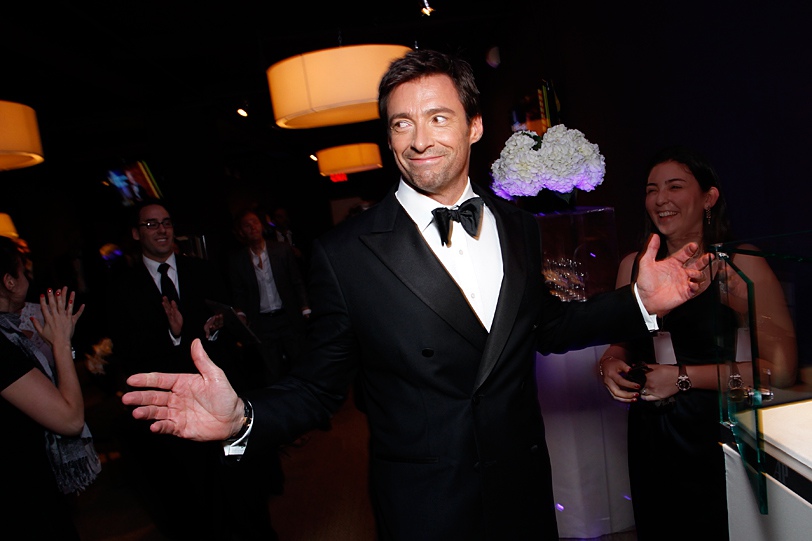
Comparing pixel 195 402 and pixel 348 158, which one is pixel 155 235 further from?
pixel 348 158

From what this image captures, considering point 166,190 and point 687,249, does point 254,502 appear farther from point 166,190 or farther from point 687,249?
point 166,190

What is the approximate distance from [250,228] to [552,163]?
313 cm

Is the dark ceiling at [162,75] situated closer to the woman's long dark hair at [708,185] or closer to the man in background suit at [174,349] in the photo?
the woman's long dark hair at [708,185]

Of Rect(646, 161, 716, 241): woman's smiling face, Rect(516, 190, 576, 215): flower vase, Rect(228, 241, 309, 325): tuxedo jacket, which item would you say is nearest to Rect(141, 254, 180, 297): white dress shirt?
Rect(228, 241, 309, 325): tuxedo jacket

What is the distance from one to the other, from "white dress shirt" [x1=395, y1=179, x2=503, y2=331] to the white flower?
48.8 inches

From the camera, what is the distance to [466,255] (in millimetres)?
1622

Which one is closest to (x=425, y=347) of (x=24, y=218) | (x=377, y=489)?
(x=377, y=489)

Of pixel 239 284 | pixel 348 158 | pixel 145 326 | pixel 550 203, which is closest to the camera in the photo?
pixel 550 203

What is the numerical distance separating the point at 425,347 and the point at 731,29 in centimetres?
218

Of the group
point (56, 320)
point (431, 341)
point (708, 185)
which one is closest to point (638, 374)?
point (708, 185)

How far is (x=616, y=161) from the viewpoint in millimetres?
4141

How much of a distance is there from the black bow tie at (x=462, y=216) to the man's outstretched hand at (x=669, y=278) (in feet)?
1.65

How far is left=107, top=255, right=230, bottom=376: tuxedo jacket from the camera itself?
3.11m

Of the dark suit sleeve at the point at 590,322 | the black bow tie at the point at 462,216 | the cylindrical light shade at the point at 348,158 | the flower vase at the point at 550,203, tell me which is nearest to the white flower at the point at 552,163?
the flower vase at the point at 550,203
